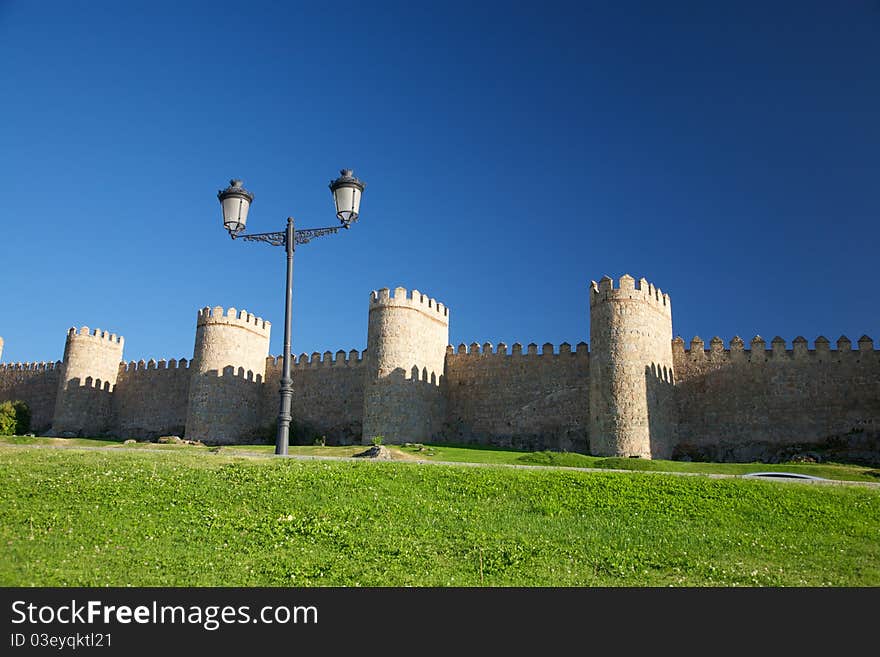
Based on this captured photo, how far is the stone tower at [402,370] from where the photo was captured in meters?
34.9

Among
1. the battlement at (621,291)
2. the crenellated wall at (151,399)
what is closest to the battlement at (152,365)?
the crenellated wall at (151,399)

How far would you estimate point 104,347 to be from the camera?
49.0 metres

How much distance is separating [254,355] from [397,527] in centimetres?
3196

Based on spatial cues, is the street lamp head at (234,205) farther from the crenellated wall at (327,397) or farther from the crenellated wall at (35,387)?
the crenellated wall at (35,387)

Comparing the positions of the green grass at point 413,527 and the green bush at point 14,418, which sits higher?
the green bush at point 14,418

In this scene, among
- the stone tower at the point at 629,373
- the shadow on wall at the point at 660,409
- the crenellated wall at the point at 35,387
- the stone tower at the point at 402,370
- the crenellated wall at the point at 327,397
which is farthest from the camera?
the crenellated wall at the point at 35,387

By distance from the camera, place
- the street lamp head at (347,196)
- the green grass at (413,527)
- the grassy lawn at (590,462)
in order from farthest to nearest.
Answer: the grassy lawn at (590,462) < the street lamp head at (347,196) < the green grass at (413,527)

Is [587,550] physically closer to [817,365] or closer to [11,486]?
[11,486]

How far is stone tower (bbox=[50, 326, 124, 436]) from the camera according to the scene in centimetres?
4703

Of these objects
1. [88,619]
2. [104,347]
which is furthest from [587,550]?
[104,347]

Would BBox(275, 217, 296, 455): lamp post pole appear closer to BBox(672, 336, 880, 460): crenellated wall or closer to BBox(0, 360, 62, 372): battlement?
BBox(672, 336, 880, 460): crenellated wall

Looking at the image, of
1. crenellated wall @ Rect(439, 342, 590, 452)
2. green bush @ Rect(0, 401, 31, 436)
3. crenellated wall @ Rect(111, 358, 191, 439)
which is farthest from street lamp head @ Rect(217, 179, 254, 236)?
green bush @ Rect(0, 401, 31, 436)

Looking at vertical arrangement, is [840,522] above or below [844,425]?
below

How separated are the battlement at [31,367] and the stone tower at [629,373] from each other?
34912 mm
